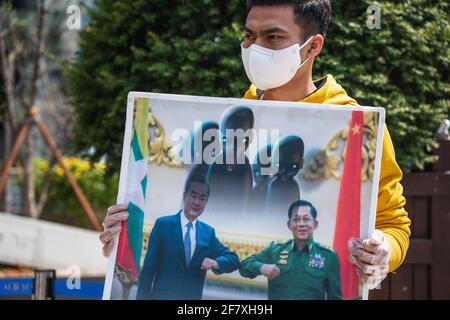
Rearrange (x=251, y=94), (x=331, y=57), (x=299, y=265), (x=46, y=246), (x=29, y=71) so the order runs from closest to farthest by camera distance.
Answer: (x=299, y=265)
(x=251, y=94)
(x=331, y=57)
(x=46, y=246)
(x=29, y=71)

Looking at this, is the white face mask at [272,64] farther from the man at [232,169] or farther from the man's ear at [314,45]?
the man at [232,169]

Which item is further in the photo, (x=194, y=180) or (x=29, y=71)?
(x=29, y=71)

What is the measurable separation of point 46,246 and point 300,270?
7.74 m

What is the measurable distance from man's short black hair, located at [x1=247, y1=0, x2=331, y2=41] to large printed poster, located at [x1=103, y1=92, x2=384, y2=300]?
51cm

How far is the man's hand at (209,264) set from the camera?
2318 millimetres

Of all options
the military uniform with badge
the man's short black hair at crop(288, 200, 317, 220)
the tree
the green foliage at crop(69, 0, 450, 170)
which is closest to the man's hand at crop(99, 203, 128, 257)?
the military uniform with badge

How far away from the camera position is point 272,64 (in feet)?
8.75

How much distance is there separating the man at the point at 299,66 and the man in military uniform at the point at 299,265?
0.31 metres

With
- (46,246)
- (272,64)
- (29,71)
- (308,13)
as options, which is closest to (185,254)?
(272,64)

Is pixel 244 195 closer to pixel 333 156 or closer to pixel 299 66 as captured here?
pixel 333 156

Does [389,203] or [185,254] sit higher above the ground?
[389,203]

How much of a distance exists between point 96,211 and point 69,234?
5.44 ft

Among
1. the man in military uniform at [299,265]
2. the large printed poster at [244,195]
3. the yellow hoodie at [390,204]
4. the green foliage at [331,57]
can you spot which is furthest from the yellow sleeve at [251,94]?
the green foliage at [331,57]

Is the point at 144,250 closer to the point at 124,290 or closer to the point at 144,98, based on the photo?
the point at 124,290
